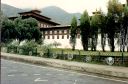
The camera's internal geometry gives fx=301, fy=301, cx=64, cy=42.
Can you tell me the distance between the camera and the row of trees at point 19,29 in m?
67.8

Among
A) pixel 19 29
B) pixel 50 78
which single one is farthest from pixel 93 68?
pixel 19 29

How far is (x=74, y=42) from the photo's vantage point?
7644cm

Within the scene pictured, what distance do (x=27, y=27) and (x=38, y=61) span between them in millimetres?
53691

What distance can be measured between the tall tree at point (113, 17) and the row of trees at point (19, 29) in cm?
2067

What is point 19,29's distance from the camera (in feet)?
248

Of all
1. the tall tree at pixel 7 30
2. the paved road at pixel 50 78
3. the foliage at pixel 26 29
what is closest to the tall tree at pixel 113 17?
the tall tree at pixel 7 30

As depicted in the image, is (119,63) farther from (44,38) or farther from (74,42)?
(44,38)

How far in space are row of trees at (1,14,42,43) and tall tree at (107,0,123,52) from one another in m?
20.7

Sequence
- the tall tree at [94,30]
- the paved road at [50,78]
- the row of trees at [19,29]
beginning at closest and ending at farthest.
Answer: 1. the paved road at [50,78]
2. the tall tree at [94,30]
3. the row of trees at [19,29]

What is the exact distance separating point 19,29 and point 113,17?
26.2 metres

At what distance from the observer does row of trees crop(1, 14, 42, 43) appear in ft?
222

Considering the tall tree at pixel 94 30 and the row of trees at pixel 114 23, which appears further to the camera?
the tall tree at pixel 94 30

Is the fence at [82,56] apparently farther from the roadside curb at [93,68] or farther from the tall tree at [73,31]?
the tall tree at [73,31]

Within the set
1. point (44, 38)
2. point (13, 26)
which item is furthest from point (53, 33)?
point (13, 26)
